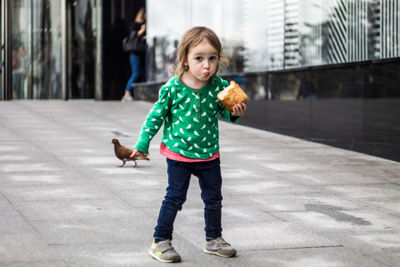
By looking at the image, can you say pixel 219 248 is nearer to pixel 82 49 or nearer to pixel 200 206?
pixel 200 206

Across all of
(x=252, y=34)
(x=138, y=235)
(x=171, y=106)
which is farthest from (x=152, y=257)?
(x=252, y=34)

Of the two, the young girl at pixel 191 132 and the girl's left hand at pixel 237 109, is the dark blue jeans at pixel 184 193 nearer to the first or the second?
the young girl at pixel 191 132

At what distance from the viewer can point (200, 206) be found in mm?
5891

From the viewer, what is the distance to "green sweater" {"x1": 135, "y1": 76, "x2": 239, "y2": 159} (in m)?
4.33

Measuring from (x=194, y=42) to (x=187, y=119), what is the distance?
472 millimetres

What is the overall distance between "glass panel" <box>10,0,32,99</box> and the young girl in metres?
18.3

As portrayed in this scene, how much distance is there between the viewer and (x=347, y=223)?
5391 mm

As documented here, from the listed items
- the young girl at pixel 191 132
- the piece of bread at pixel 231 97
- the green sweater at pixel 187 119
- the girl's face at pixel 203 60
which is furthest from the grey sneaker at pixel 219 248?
the girl's face at pixel 203 60

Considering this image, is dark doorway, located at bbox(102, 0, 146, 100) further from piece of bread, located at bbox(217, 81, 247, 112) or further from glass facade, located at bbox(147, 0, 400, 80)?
piece of bread, located at bbox(217, 81, 247, 112)

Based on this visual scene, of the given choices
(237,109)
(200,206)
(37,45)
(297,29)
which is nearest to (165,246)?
(237,109)

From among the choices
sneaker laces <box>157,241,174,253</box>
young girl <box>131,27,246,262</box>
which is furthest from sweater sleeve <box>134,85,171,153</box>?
sneaker laces <box>157,241,174,253</box>

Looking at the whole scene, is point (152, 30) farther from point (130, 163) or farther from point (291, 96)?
→ point (130, 163)

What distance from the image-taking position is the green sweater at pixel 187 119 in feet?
14.2

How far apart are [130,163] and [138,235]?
12.0 ft
